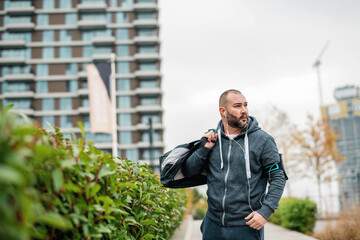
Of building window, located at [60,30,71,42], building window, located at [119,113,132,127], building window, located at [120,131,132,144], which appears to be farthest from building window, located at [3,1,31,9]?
building window, located at [120,131,132,144]

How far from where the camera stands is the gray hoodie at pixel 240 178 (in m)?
3.04

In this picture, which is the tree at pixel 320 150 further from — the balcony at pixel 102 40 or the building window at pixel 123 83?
the balcony at pixel 102 40

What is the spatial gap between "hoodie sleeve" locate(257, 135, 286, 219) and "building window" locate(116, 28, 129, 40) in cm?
5727

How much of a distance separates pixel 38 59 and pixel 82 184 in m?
58.7

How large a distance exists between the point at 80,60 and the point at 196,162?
2212 inches

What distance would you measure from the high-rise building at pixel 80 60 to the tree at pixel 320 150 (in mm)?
30925

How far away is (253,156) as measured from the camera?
3.14 metres

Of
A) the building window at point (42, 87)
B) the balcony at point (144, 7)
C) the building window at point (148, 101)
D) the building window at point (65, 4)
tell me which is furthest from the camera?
the building window at point (65, 4)

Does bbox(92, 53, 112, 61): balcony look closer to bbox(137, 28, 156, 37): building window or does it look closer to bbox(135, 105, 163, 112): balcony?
bbox(137, 28, 156, 37): building window

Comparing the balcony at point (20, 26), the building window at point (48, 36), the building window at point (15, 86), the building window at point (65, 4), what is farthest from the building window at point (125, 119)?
the building window at point (65, 4)

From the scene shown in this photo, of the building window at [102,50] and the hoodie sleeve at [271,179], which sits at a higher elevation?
the building window at [102,50]

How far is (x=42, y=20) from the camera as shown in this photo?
57.8 m

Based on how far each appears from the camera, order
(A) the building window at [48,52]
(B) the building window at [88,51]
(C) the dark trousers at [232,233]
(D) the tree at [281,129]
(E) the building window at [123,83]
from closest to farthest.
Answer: (C) the dark trousers at [232,233] → (D) the tree at [281,129] → (A) the building window at [48,52] → (E) the building window at [123,83] → (B) the building window at [88,51]

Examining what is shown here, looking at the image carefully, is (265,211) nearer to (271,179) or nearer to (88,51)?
(271,179)
